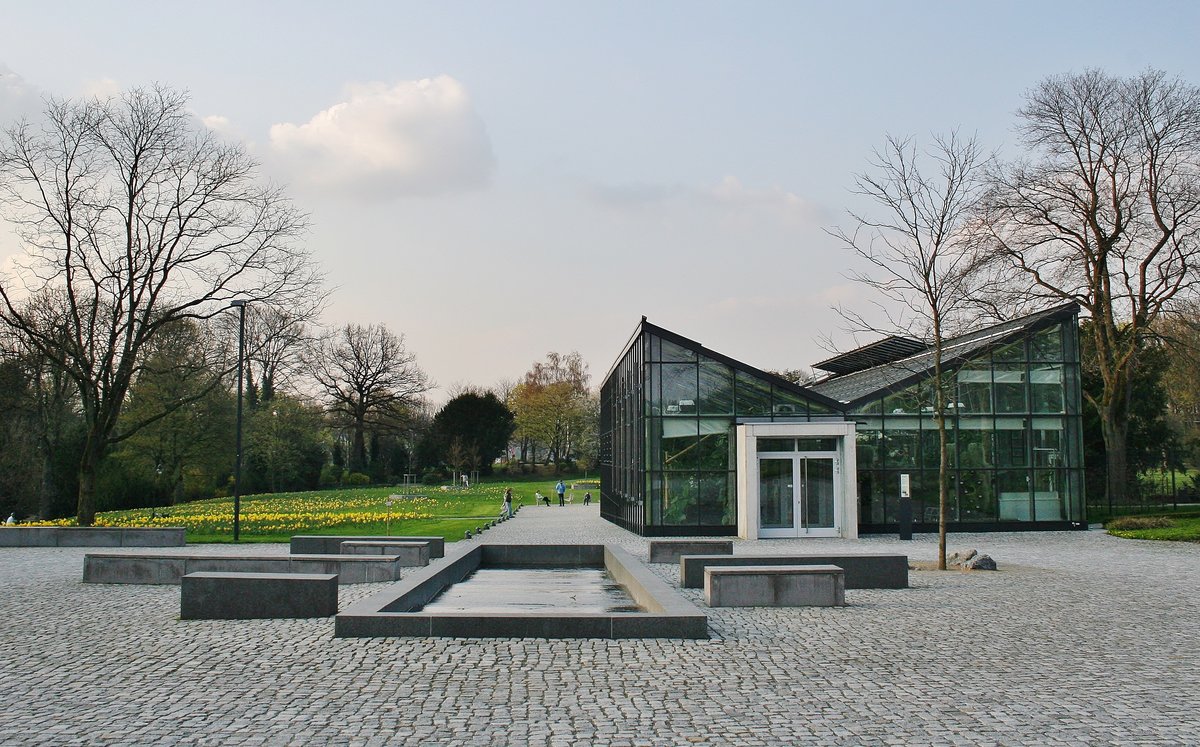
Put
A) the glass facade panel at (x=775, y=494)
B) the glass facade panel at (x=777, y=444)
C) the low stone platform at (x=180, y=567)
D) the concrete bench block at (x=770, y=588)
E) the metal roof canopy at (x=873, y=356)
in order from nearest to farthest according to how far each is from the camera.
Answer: the concrete bench block at (x=770, y=588) < the low stone platform at (x=180, y=567) < the glass facade panel at (x=775, y=494) < the glass facade panel at (x=777, y=444) < the metal roof canopy at (x=873, y=356)

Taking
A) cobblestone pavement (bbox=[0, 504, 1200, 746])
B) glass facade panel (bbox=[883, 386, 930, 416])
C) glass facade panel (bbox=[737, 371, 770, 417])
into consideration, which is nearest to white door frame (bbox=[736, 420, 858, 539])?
glass facade panel (bbox=[737, 371, 770, 417])

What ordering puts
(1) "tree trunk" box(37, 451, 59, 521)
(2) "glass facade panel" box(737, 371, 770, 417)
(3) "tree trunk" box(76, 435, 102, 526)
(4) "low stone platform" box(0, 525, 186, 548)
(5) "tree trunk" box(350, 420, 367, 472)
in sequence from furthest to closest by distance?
1. (5) "tree trunk" box(350, 420, 367, 472)
2. (1) "tree trunk" box(37, 451, 59, 521)
3. (3) "tree trunk" box(76, 435, 102, 526)
4. (2) "glass facade panel" box(737, 371, 770, 417)
5. (4) "low stone platform" box(0, 525, 186, 548)

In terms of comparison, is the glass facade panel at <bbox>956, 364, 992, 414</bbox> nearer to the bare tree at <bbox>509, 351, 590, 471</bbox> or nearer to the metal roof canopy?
the metal roof canopy

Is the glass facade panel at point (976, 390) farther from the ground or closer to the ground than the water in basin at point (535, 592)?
farther from the ground

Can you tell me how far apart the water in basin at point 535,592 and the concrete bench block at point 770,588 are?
1.09 metres

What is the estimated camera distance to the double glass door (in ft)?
92.8

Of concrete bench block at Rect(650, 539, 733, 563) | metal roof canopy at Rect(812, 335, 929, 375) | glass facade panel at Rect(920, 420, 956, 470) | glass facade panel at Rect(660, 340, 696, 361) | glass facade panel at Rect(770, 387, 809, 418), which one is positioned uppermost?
metal roof canopy at Rect(812, 335, 929, 375)

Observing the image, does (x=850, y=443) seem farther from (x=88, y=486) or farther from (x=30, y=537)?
(x=88, y=486)

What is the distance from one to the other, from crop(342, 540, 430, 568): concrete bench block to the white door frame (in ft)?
36.8

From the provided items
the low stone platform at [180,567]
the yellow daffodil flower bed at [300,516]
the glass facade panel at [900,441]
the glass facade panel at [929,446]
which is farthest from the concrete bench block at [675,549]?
the glass facade panel at [929,446]

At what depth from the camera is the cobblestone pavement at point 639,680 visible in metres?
6.70

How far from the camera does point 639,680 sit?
839 centimetres

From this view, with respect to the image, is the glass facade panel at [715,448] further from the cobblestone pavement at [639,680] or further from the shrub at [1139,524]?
the cobblestone pavement at [639,680]

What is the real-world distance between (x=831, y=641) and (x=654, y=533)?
58.3 ft
